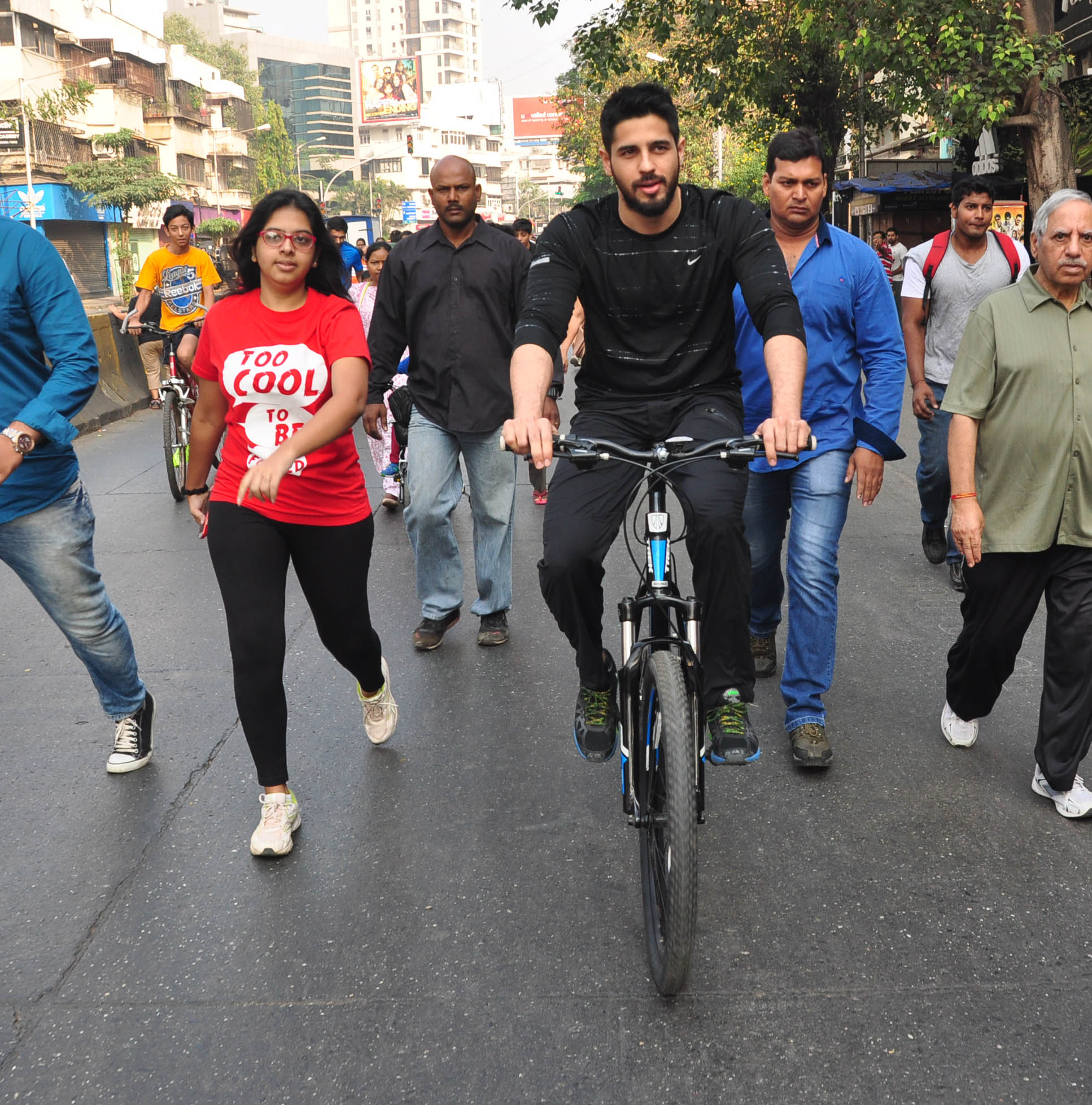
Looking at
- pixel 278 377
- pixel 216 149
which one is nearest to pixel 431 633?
pixel 278 377

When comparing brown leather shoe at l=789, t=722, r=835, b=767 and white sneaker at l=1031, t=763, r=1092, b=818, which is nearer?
white sneaker at l=1031, t=763, r=1092, b=818

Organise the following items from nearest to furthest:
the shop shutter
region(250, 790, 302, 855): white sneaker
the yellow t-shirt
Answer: region(250, 790, 302, 855): white sneaker, the yellow t-shirt, the shop shutter

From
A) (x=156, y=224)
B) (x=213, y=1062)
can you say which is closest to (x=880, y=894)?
(x=213, y=1062)

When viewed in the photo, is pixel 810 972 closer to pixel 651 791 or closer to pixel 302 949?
pixel 651 791

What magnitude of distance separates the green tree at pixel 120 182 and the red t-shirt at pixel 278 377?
189ft

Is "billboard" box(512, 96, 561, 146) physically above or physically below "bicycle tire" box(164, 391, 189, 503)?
above

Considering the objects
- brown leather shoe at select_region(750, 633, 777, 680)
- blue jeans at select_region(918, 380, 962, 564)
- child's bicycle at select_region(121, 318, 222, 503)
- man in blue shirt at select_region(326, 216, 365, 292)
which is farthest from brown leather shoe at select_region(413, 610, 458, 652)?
man in blue shirt at select_region(326, 216, 365, 292)

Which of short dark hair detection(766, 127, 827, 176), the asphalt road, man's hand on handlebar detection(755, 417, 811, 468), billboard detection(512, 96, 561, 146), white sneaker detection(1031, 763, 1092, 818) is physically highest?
billboard detection(512, 96, 561, 146)

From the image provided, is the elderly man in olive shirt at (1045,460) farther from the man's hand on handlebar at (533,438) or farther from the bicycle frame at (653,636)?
the man's hand on handlebar at (533,438)

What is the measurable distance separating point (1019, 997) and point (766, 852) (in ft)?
3.14

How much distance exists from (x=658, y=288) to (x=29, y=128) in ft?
199

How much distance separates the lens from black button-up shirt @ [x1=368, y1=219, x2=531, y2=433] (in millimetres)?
6086

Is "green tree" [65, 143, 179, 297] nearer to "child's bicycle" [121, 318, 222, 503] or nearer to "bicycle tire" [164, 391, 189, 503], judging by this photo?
"child's bicycle" [121, 318, 222, 503]

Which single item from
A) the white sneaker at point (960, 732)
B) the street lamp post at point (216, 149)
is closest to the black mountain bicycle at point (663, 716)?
the white sneaker at point (960, 732)
